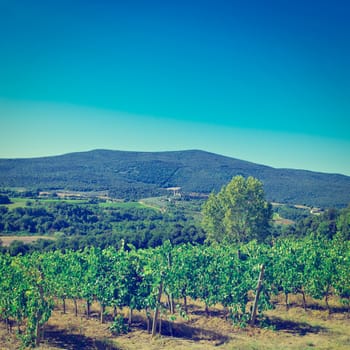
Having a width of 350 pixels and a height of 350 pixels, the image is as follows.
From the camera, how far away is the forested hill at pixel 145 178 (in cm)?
13225

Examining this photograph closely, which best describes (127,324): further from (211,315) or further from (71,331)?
(211,315)

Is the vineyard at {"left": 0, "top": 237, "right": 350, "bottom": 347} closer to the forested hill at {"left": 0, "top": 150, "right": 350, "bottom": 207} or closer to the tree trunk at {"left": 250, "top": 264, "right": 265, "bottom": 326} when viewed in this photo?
the tree trunk at {"left": 250, "top": 264, "right": 265, "bottom": 326}

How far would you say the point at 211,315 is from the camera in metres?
20.3

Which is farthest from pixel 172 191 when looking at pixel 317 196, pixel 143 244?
pixel 143 244

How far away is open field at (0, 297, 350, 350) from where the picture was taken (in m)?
15.5

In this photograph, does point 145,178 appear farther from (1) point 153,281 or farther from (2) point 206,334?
(2) point 206,334

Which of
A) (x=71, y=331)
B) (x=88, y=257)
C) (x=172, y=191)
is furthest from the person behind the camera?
(x=172, y=191)

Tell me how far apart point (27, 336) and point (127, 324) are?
17.7 feet

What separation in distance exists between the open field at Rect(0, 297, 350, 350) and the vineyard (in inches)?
20.2

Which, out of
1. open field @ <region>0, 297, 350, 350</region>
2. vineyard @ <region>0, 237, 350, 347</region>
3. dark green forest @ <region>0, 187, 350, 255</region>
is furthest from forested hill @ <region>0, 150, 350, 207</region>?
open field @ <region>0, 297, 350, 350</region>

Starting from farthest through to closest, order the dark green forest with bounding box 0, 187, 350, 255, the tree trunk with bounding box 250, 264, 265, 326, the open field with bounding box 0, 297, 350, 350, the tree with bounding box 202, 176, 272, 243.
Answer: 1. the dark green forest with bounding box 0, 187, 350, 255
2. the tree with bounding box 202, 176, 272, 243
3. the tree trunk with bounding box 250, 264, 265, 326
4. the open field with bounding box 0, 297, 350, 350

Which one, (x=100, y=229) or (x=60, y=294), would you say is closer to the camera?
(x=60, y=294)

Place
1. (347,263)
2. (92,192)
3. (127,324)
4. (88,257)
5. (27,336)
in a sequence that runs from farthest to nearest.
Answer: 1. (92,192)
2. (347,263)
3. (88,257)
4. (127,324)
5. (27,336)

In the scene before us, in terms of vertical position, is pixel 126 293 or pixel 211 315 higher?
pixel 126 293
